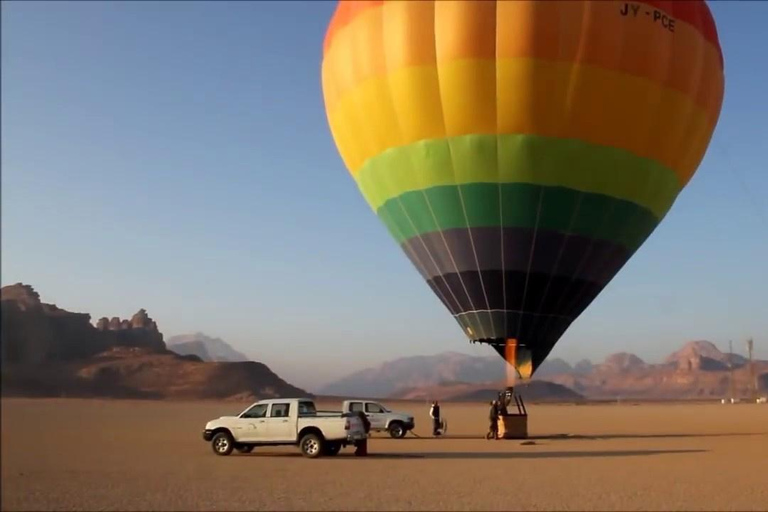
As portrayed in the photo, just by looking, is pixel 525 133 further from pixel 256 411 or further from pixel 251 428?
pixel 251 428

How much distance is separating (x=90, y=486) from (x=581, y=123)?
1462 centimetres

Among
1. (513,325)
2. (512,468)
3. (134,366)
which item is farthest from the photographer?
(513,325)

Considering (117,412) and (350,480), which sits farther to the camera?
(350,480)

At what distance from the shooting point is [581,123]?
20656 millimetres

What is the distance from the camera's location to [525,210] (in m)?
21.2

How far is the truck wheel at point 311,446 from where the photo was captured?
1867cm

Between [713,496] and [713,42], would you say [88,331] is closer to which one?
[713,496]

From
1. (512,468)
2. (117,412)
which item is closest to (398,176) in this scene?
(512,468)

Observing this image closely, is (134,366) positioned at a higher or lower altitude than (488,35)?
lower

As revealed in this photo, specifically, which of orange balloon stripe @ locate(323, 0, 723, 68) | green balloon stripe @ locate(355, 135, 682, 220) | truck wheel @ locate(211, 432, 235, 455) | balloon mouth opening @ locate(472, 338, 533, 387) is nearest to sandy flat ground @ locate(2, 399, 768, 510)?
truck wheel @ locate(211, 432, 235, 455)

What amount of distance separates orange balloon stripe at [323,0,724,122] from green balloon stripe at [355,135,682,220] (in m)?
2.14

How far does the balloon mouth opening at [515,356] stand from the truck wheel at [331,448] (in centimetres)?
552

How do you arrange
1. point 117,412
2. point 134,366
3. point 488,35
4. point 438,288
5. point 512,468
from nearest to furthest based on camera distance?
point 117,412, point 134,366, point 512,468, point 488,35, point 438,288

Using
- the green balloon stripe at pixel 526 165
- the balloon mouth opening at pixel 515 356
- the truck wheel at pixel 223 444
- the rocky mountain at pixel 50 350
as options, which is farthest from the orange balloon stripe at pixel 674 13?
the rocky mountain at pixel 50 350
